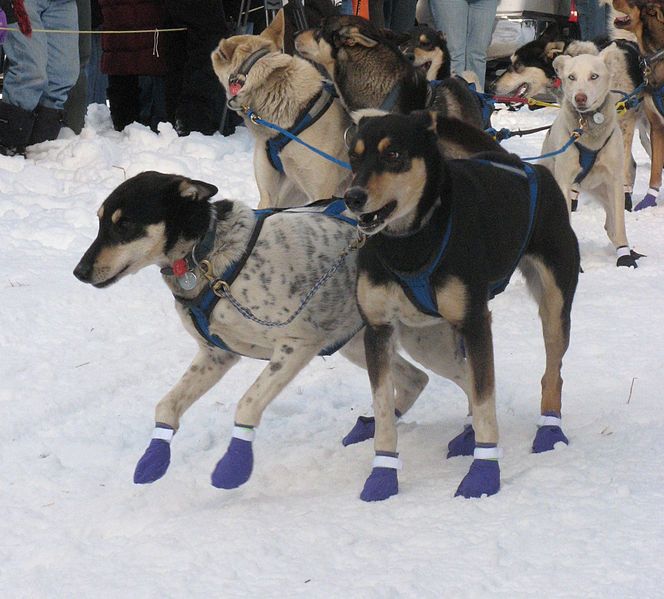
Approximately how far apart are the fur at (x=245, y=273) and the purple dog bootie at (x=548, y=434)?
1.23 ft

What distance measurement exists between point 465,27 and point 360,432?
563 centimetres

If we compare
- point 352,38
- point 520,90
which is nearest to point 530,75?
point 520,90

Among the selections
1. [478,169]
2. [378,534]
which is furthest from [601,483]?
[478,169]

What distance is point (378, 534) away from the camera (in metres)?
2.97

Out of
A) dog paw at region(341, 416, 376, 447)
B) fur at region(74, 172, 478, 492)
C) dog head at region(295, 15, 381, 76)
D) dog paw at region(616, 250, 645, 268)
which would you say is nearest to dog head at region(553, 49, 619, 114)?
dog paw at region(616, 250, 645, 268)

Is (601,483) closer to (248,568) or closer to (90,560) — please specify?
(248,568)

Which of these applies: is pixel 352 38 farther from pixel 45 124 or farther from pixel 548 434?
pixel 45 124

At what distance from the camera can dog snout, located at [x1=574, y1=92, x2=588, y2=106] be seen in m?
6.55

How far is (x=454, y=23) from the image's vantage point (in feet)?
28.5

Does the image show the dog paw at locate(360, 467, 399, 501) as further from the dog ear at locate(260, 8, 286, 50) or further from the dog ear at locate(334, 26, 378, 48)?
the dog ear at locate(260, 8, 286, 50)

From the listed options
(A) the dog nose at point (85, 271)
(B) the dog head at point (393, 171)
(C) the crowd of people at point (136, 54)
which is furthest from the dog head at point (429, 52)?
(A) the dog nose at point (85, 271)

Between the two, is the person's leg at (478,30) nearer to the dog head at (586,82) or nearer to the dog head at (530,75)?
the dog head at (530,75)

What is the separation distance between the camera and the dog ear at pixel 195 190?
3.51 metres

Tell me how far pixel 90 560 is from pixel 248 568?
1.64ft
